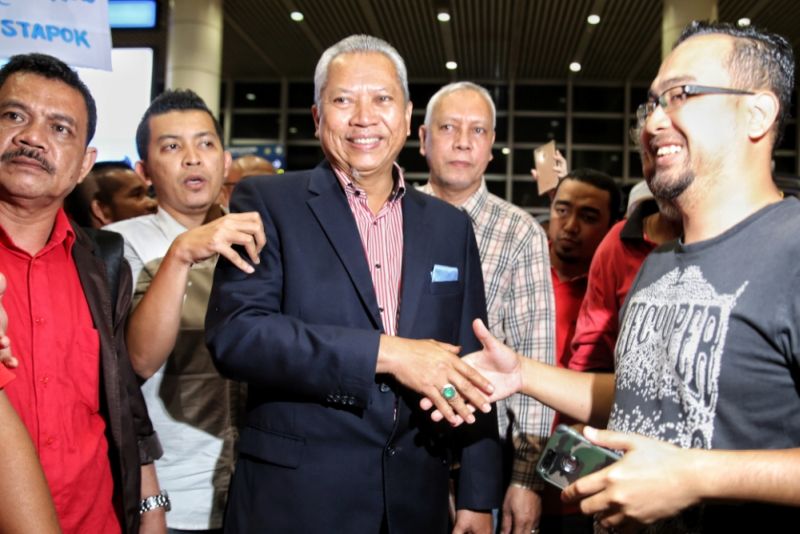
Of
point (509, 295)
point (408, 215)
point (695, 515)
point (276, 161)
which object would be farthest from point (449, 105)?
point (276, 161)

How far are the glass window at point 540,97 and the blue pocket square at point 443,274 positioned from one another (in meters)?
11.8

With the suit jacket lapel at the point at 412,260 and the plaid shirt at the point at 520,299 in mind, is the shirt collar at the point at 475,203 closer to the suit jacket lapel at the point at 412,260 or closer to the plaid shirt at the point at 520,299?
the plaid shirt at the point at 520,299

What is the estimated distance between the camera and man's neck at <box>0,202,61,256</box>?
66.6 inches

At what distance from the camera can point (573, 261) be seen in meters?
3.40

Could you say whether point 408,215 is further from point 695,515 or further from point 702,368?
point 695,515

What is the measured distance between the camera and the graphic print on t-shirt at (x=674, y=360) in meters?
1.31

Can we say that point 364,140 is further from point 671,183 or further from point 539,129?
point 539,129

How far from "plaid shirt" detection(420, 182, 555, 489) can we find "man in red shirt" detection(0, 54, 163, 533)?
1176 mm

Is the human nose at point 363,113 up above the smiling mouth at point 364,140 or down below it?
above

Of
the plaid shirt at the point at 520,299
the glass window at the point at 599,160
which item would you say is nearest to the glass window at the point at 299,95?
the glass window at the point at 599,160

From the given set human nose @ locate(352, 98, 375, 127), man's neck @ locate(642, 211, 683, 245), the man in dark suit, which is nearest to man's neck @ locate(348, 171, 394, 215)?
the man in dark suit

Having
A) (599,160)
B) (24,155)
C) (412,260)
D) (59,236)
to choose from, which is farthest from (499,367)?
(599,160)

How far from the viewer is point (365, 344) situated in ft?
5.04

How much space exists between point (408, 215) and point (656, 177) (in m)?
0.64
